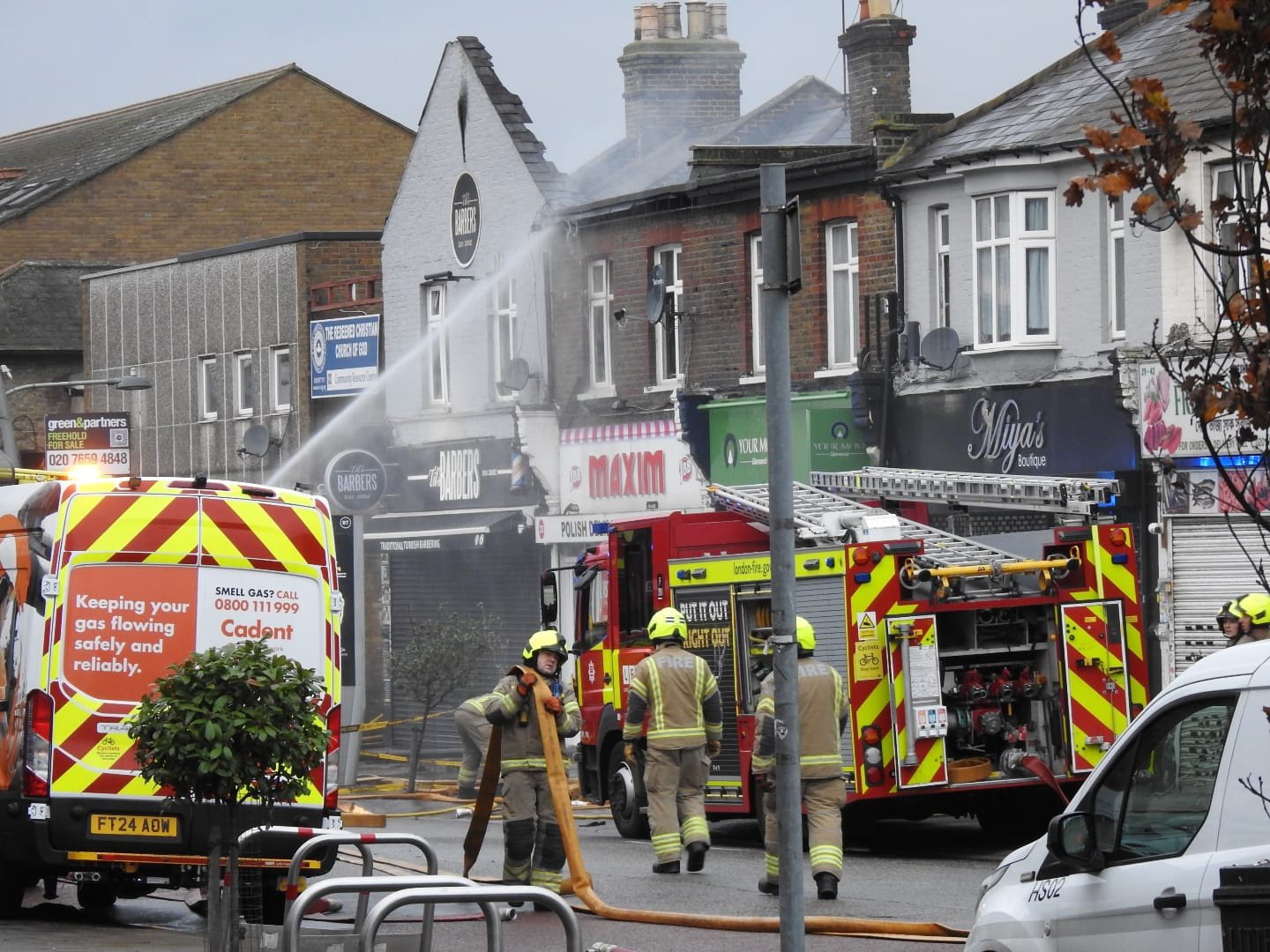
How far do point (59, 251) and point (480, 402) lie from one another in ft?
66.5

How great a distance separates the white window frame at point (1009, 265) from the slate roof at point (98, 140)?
26.8 m

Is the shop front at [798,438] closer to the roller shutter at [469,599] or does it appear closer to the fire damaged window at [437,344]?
the roller shutter at [469,599]

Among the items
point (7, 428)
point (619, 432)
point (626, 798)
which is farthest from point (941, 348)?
point (7, 428)

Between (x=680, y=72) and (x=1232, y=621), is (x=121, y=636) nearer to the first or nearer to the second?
(x=1232, y=621)

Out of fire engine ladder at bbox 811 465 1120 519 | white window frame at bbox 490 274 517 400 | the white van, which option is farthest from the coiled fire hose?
white window frame at bbox 490 274 517 400

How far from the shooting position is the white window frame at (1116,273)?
76.9 ft

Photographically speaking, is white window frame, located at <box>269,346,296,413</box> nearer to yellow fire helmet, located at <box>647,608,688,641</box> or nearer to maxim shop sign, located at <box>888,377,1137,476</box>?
maxim shop sign, located at <box>888,377,1137,476</box>

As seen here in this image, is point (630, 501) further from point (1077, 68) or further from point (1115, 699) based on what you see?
point (1115, 699)

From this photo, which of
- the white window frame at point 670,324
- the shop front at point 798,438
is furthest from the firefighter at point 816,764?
the white window frame at point 670,324

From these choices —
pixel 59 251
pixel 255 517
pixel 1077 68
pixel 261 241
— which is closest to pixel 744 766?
pixel 255 517

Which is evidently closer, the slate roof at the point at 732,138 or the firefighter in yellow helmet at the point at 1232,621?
the firefighter in yellow helmet at the point at 1232,621

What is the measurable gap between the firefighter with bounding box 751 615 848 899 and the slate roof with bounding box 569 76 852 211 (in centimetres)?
1901

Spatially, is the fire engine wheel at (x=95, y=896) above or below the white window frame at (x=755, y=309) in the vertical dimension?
below

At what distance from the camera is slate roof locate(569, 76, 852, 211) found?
109 feet
